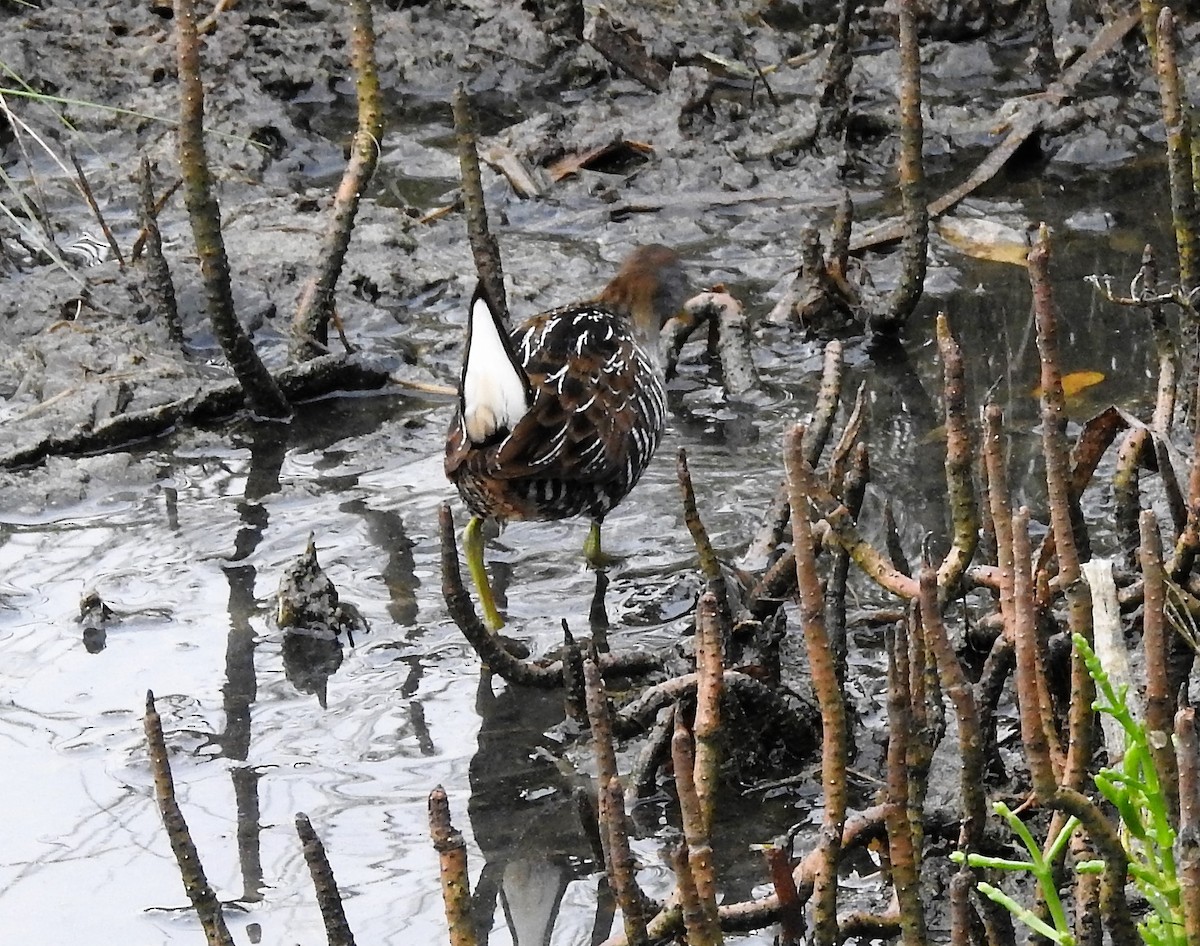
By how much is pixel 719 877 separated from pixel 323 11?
6.51 metres

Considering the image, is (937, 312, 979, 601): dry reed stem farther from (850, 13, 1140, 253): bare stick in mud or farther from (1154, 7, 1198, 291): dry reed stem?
Answer: (850, 13, 1140, 253): bare stick in mud

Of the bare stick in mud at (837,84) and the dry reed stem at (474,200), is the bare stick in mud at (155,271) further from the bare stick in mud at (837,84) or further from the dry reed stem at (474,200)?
the bare stick in mud at (837,84)

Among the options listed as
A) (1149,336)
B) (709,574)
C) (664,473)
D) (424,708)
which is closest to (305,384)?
(664,473)

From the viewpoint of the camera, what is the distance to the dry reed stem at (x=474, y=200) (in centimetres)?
568

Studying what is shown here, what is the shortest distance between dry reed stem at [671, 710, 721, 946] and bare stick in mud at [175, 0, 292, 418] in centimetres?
329

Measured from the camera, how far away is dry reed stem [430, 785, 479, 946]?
2.34m

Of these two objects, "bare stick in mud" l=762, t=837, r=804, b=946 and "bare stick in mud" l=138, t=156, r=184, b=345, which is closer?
"bare stick in mud" l=762, t=837, r=804, b=946

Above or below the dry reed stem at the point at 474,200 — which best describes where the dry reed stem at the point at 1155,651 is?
below

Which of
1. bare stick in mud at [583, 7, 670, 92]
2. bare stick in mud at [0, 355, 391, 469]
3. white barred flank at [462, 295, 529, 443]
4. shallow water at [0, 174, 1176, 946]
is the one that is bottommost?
shallow water at [0, 174, 1176, 946]

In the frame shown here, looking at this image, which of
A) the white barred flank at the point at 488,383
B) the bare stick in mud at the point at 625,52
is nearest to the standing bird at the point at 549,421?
the white barred flank at the point at 488,383

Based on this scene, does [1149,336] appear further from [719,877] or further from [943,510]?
[719,877]

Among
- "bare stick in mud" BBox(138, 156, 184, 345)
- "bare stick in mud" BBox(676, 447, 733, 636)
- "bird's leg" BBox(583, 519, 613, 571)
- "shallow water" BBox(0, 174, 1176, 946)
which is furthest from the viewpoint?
"bare stick in mud" BBox(138, 156, 184, 345)

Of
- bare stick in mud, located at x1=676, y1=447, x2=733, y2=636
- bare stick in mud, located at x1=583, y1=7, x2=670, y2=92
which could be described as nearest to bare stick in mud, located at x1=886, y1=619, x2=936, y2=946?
bare stick in mud, located at x1=676, y1=447, x2=733, y2=636

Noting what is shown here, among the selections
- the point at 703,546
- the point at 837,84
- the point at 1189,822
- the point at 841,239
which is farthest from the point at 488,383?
the point at 837,84
